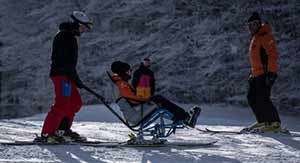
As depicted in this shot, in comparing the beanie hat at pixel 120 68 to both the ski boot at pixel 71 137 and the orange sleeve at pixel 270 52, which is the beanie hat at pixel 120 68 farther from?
the orange sleeve at pixel 270 52

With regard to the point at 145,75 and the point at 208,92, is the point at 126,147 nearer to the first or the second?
the point at 145,75

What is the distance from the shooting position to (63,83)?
7188 millimetres

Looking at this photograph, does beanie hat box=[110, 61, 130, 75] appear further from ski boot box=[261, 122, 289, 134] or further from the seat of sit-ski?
ski boot box=[261, 122, 289, 134]

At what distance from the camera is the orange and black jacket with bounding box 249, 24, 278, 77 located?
29.2 feet

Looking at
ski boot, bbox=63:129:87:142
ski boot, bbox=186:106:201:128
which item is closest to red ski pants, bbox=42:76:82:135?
ski boot, bbox=63:129:87:142

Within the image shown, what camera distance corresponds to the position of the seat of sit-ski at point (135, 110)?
706cm

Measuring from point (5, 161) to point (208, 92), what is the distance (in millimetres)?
10672

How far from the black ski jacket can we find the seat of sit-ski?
1.90ft

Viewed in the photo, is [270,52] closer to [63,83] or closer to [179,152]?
[179,152]

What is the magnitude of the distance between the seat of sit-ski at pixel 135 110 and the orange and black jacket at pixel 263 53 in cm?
253

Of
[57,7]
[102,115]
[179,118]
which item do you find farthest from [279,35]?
[179,118]

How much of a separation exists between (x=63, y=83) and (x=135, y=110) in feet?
2.91

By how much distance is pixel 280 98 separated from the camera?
14984 millimetres

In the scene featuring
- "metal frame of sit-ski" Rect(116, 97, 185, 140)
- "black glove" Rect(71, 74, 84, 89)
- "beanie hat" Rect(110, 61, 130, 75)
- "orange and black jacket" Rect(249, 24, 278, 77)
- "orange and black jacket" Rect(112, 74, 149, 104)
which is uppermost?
"orange and black jacket" Rect(249, 24, 278, 77)
